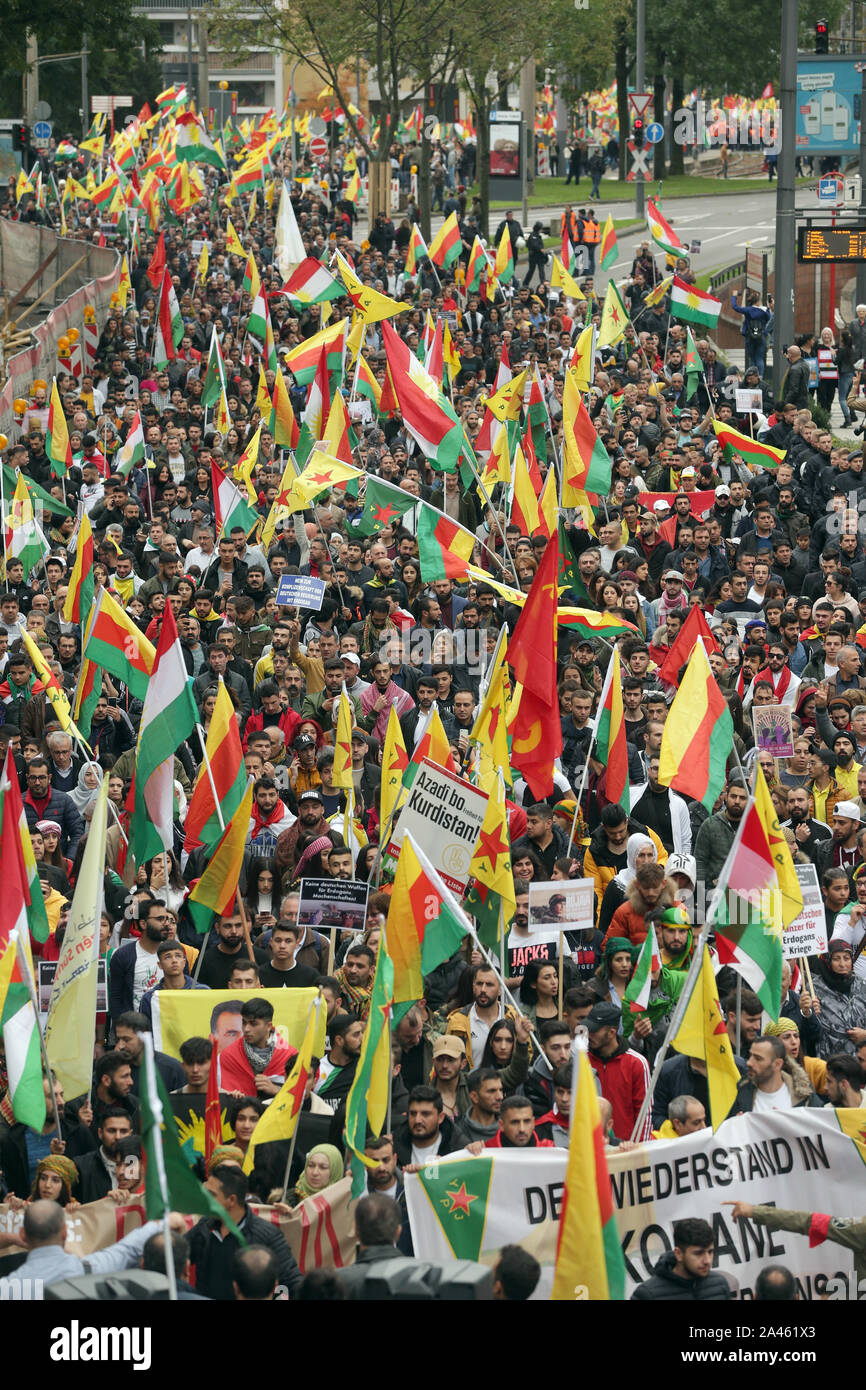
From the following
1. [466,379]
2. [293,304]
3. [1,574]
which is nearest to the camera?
[1,574]

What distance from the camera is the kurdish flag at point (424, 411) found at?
16906mm

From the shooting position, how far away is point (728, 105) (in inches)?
3095

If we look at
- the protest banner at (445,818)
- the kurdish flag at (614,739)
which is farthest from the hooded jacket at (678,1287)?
the kurdish flag at (614,739)

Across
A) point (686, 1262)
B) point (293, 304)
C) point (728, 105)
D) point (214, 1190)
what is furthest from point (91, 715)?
point (728, 105)

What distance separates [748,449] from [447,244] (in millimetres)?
10969

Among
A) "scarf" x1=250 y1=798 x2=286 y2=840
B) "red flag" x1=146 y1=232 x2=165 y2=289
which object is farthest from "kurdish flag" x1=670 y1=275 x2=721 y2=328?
"scarf" x1=250 y1=798 x2=286 y2=840

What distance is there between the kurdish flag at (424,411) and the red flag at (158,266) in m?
9.25

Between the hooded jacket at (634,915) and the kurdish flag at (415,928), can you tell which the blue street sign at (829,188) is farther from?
the kurdish flag at (415,928)

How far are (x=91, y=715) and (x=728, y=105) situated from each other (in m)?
70.0

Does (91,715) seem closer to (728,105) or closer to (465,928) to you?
(465,928)

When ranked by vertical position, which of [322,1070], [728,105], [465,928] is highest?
[728,105]

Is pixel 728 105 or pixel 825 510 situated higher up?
pixel 728 105

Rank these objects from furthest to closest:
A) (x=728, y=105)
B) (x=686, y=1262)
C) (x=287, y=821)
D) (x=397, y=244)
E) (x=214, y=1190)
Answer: (x=728, y=105)
(x=397, y=244)
(x=287, y=821)
(x=214, y=1190)
(x=686, y=1262)

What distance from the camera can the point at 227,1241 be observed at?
729cm
